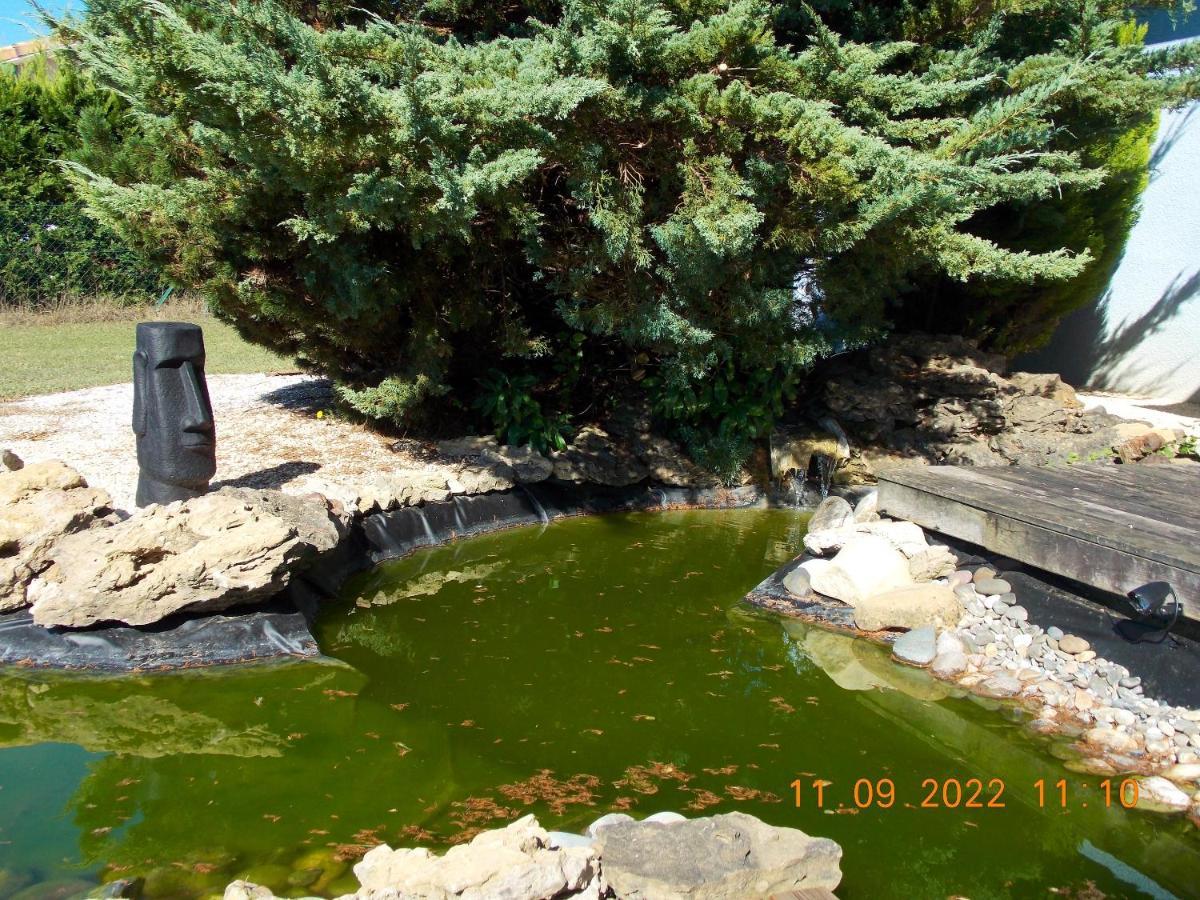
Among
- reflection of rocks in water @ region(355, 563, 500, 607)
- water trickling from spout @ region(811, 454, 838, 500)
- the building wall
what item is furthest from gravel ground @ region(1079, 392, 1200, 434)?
reflection of rocks in water @ region(355, 563, 500, 607)

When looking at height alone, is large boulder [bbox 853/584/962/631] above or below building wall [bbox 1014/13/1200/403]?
below

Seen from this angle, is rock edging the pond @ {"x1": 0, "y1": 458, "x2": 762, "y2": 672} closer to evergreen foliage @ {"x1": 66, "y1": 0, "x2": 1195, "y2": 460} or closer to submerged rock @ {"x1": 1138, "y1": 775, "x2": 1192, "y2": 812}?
evergreen foliage @ {"x1": 66, "y1": 0, "x2": 1195, "y2": 460}

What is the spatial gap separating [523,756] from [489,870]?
1.13 m

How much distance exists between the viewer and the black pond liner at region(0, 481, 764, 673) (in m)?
4.46

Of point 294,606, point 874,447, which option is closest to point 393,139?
point 294,606

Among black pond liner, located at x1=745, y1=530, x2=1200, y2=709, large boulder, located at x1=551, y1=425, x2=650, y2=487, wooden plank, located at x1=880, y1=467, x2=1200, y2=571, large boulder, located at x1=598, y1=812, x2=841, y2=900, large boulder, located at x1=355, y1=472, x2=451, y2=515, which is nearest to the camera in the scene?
large boulder, located at x1=598, y1=812, x2=841, y2=900

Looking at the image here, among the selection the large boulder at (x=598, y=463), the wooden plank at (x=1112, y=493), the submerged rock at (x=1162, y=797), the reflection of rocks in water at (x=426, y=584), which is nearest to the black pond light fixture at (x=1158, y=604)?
the submerged rock at (x=1162, y=797)

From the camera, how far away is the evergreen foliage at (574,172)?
17.3 feet

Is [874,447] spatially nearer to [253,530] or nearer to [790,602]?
[790,602]

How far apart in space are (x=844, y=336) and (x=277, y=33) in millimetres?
4718

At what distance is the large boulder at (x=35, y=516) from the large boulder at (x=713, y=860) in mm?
3422

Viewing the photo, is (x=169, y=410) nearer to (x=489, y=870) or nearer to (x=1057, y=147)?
(x=489, y=870)

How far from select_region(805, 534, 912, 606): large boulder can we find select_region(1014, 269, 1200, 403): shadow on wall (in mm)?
6101

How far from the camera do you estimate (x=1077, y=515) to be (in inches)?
191
